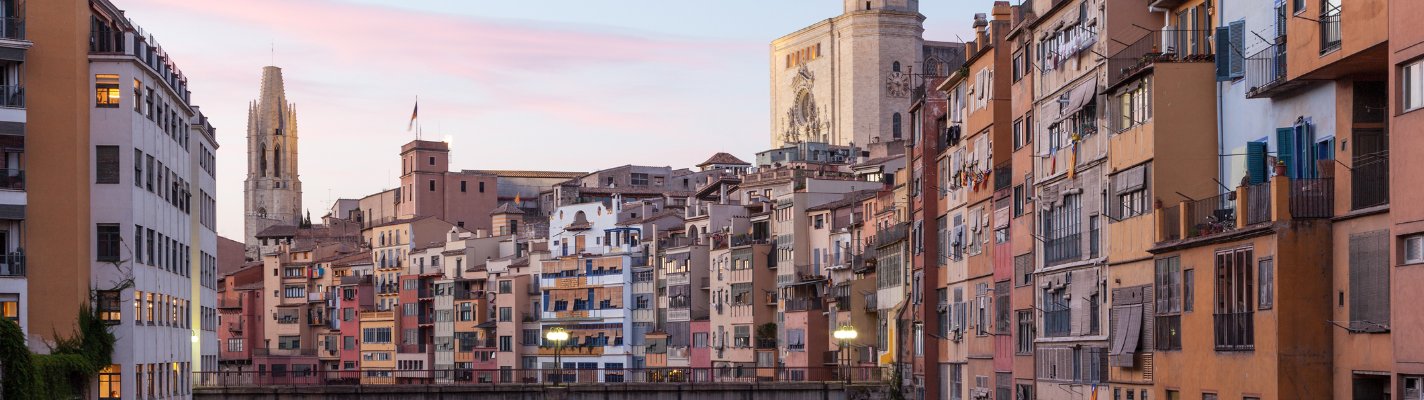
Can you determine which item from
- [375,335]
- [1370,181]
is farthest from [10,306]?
[375,335]

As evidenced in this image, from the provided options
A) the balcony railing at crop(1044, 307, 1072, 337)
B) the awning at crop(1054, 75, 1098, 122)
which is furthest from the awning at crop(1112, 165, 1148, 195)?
A: the balcony railing at crop(1044, 307, 1072, 337)

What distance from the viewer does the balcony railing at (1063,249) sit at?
175 ft

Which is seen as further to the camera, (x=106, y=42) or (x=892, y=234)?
(x=892, y=234)

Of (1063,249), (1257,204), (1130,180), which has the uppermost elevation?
(1130,180)

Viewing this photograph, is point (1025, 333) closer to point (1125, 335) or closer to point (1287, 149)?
point (1125, 335)

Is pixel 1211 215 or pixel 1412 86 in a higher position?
pixel 1412 86

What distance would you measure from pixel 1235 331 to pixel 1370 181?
5157 mm

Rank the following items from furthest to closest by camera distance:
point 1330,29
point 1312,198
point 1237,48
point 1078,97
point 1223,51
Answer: point 1078,97, point 1223,51, point 1237,48, point 1312,198, point 1330,29

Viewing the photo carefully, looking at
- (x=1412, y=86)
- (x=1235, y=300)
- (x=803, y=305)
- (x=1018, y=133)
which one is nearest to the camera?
(x=1412, y=86)

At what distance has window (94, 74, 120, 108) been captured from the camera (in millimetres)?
69000

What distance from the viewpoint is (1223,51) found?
43.8 meters

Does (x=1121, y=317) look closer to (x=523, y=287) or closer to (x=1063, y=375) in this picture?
(x=1063, y=375)

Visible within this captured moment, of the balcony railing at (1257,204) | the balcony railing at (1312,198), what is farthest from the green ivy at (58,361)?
the balcony railing at (1312,198)

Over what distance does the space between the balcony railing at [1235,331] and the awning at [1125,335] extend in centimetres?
608
